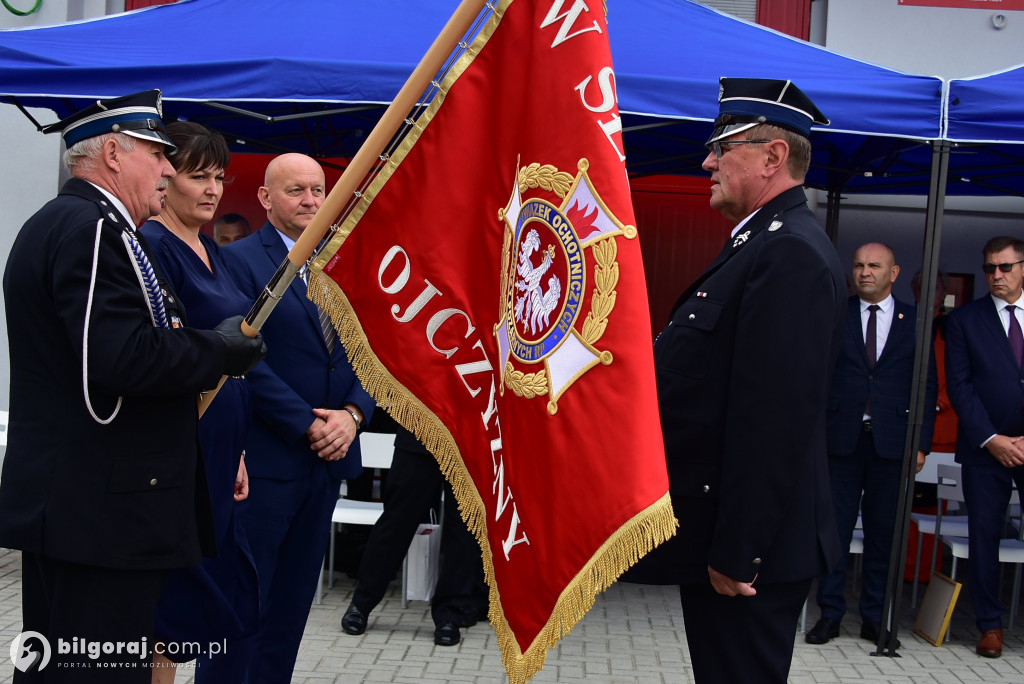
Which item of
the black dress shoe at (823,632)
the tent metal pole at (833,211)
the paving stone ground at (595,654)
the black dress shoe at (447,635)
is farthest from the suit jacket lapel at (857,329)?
the black dress shoe at (447,635)

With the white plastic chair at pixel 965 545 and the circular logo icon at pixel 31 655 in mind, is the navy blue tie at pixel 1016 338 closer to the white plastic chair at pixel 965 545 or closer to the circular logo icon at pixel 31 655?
the white plastic chair at pixel 965 545

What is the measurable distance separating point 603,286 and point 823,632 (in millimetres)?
3718

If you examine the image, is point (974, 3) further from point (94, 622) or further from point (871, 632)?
point (94, 622)

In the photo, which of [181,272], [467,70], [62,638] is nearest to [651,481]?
[467,70]

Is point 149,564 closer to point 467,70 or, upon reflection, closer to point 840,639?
point 467,70

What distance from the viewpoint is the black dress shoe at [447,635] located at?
4664 millimetres

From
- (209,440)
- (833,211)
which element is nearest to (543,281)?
(209,440)

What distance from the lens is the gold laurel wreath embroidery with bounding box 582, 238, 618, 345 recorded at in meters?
2.10

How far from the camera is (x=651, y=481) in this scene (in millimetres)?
2027

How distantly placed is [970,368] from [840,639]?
170cm

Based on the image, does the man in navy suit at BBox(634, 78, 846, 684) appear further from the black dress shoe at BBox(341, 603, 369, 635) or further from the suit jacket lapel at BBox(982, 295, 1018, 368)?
the suit jacket lapel at BBox(982, 295, 1018, 368)

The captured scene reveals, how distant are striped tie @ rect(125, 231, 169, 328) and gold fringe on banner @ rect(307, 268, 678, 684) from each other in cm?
37

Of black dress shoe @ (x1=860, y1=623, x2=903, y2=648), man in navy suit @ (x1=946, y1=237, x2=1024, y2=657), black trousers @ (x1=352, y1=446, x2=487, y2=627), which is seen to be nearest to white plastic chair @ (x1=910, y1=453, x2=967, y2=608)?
man in navy suit @ (x1=946, y1=237, x2=1024, y2=657)

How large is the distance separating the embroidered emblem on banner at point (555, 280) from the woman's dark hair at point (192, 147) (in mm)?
1149
